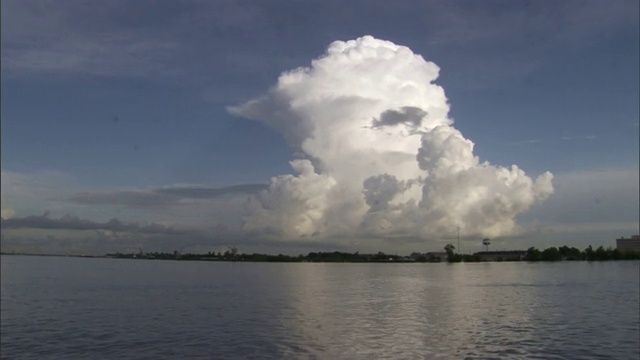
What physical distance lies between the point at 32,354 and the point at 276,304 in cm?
3380

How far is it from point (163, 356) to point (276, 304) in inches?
1272

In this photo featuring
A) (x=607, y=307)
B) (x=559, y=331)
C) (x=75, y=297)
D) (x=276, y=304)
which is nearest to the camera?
(x=559, y=331)

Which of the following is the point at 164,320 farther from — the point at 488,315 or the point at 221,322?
the point at 488,315

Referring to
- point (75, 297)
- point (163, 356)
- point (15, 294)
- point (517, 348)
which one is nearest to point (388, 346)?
point (517, 348)

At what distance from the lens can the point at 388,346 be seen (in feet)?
128

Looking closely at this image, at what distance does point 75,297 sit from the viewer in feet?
253

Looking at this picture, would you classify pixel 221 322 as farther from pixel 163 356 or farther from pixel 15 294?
pixel 15 294

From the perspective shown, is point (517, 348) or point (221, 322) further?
point (221, 322)

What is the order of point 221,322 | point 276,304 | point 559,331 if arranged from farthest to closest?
point 276,304, point 221,322, point 559,331

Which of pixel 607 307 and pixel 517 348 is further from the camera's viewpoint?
pixel 607 307

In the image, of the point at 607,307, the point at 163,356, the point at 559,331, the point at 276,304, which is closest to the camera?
the point at 163,356

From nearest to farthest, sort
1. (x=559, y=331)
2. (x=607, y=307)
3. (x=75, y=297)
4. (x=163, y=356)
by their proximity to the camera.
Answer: (x=163, y=356) < (x=559, y=331) < (x=607, y=307) < (x=75, y=297)

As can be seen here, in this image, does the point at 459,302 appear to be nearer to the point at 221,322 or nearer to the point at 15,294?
the point at 221,322

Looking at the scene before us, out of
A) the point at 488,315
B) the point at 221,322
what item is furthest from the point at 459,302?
the point at 221,322
